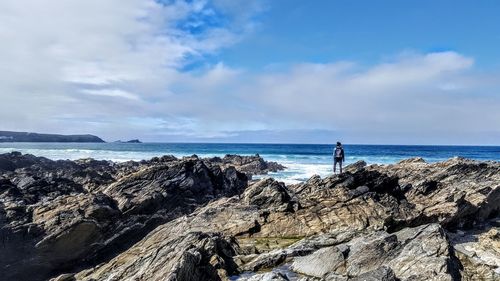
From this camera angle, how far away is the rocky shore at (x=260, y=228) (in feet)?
39.9

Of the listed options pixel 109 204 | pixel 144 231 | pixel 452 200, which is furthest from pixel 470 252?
pixel 109 204

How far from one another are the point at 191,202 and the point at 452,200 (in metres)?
14.7

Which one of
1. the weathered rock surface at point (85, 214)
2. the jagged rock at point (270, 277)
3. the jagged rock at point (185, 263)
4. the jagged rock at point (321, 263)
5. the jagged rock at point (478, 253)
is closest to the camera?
the jagged rock at point (270, 277)

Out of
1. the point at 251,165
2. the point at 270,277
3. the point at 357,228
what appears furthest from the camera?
the point at 251,165

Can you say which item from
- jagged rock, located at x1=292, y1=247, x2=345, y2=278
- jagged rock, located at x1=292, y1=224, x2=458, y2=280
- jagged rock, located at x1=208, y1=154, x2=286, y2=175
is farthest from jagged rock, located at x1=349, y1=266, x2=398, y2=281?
jagged rock, located at x1=208, y1=154, x2=286, y2=175

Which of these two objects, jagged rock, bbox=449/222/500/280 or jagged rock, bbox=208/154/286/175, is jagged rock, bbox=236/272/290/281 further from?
jagged rock, bbox=208/154/286/175

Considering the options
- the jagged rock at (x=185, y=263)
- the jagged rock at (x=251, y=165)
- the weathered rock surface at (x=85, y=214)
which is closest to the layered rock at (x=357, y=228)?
the jagged rock at (x=185, y=263)

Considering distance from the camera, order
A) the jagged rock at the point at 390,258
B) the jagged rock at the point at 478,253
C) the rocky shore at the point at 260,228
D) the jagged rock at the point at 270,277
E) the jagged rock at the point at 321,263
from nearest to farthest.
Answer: the jagged rock at the point at 390,258 → the jagged rock at the point at 270,277 → the jagged rock at the point at 321,263 → the rocky shore at the point at 260,228 → the jagged rock at the point at 478,253

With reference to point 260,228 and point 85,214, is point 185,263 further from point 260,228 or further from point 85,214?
point 85,214

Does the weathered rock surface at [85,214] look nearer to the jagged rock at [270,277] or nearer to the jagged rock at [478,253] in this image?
the jagged rock at [270,277]

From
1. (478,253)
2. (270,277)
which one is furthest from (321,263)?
(478,253)

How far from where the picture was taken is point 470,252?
15.3 m

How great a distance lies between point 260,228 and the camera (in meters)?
17.9

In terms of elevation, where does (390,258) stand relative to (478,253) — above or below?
above
